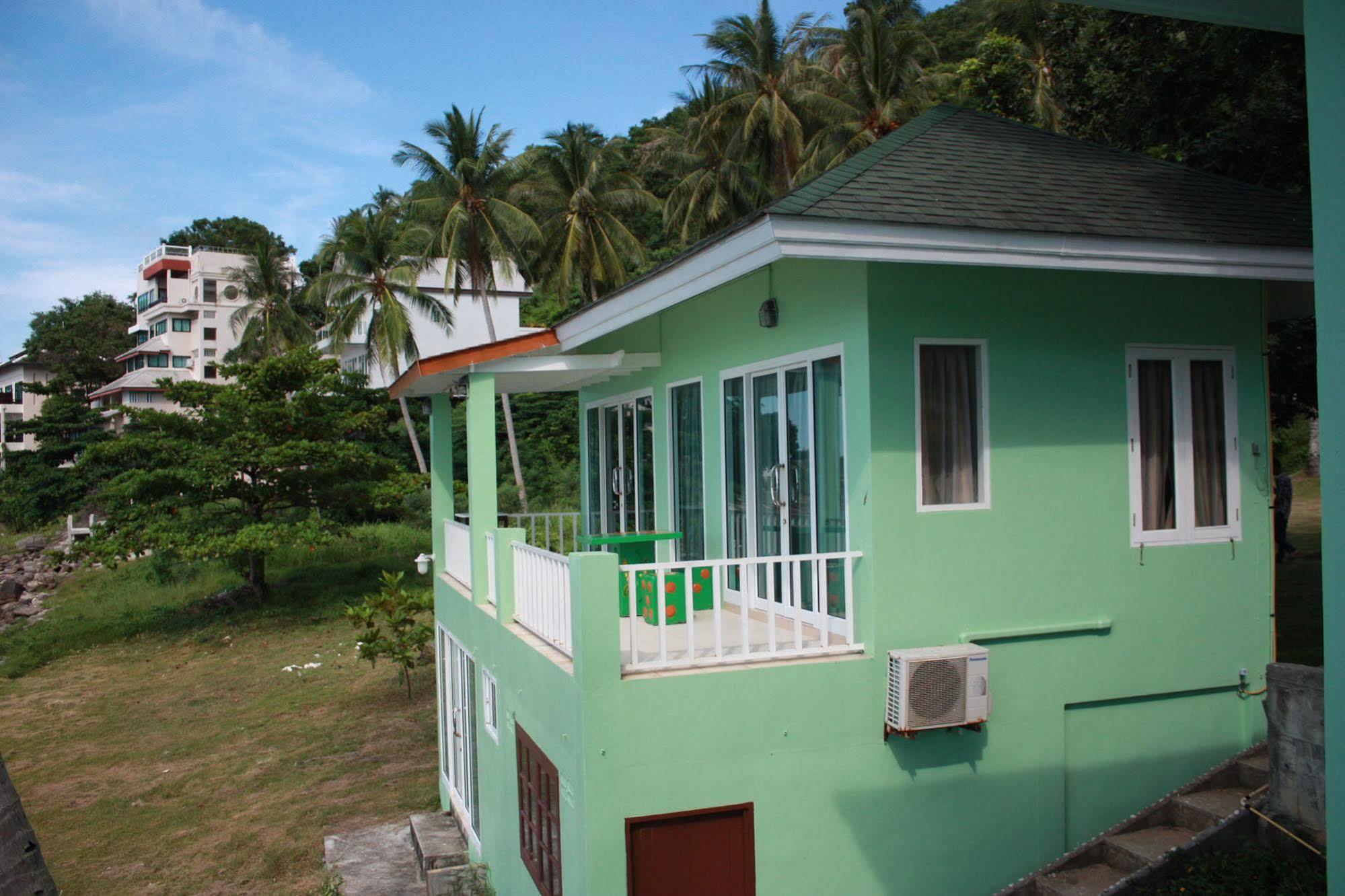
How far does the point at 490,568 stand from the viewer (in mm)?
9117

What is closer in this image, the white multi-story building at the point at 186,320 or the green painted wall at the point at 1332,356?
the green painted wall at the point at 1332,356

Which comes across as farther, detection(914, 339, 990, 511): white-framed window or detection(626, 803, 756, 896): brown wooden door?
detection(914, 339, 990, 511): white-framed window

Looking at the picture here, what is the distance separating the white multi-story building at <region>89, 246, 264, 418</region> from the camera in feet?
221

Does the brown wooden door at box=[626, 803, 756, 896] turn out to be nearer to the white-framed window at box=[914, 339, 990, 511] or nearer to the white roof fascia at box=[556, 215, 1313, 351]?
the white-framed window at box=[914, 339, 990, 511]

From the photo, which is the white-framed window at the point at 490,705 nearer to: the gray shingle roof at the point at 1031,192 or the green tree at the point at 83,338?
the gray shingle roof at the point at 1031,192

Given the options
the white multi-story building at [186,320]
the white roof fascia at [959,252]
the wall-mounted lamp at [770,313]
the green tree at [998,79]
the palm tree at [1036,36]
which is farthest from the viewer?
the white multi-story building at [186,320]

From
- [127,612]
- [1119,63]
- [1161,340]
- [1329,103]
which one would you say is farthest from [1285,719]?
[127,612]

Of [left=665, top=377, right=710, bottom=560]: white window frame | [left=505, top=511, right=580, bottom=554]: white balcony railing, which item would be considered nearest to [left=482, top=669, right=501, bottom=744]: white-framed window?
[left=505, top=511, right=580, bottom=554]: white balcony railing

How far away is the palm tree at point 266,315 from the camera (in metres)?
50.1

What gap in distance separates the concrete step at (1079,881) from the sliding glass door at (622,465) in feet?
19.2

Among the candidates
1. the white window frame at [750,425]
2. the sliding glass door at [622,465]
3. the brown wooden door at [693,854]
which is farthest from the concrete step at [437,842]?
the brown wooden door at [693,854]

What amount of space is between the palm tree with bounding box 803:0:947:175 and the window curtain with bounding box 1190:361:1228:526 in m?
25.7

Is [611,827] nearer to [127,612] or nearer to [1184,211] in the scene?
[1184,211]

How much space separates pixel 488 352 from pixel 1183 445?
554cm
